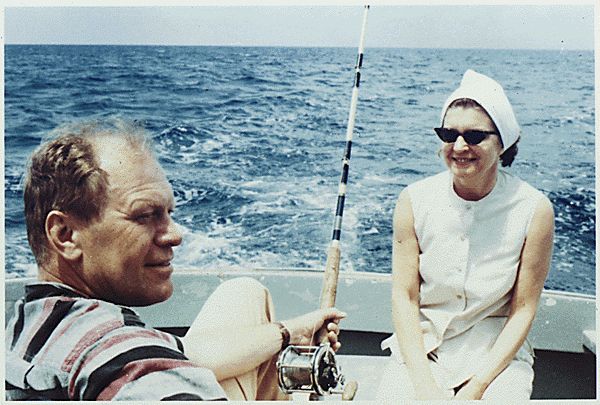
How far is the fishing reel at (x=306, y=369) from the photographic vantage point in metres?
1.29

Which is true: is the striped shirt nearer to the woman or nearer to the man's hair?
the man's hair

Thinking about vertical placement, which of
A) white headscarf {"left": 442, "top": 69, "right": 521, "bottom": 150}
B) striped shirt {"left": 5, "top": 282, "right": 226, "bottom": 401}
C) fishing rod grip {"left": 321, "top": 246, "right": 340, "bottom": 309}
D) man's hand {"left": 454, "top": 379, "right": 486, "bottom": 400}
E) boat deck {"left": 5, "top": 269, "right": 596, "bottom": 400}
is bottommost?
boat deck {"left": 5, "top": 269, "right": 596, "bottom": 400}

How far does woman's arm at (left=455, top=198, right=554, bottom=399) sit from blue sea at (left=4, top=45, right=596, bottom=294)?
3.48ft

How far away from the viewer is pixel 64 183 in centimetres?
108

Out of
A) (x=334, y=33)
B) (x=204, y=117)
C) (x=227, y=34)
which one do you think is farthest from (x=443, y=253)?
(x=204, y=117)

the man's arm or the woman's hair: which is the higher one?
the woman's hair

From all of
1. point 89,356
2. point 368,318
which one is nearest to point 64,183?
point 89,356

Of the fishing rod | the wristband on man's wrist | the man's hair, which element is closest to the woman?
the fishing rod

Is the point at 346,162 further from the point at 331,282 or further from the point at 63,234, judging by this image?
the point at 63,234

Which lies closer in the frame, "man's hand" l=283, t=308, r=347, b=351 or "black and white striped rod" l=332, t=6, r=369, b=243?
"man's hand" l=283, t=308, r=347, b=351

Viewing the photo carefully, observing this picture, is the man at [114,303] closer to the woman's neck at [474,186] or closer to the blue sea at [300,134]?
the woman's neck at [474,186]

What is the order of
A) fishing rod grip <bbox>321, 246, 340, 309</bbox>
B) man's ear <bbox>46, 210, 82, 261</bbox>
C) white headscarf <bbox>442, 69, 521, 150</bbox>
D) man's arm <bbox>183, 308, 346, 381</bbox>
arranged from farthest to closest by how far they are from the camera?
fishing rod grip <bbox>321, 246, 340, 309</bbox>
white headscarf <bbox>442, 69, 521, 150</bbox>
man's arm <bbox>183, 308, 346, 381</bbox>
man's ear <bbox>46, 210, 82, 261</bbox>

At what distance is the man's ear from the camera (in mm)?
1071

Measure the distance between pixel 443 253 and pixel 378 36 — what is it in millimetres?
835
